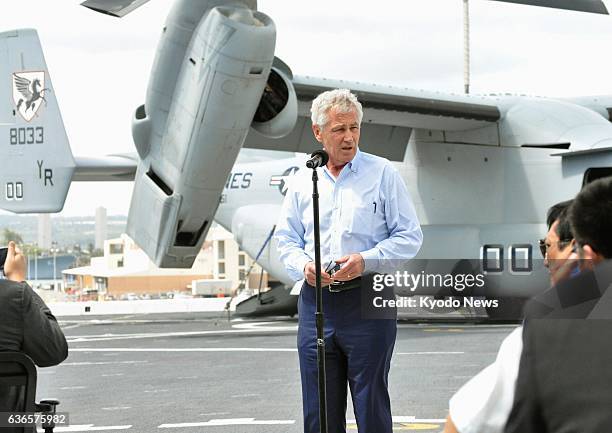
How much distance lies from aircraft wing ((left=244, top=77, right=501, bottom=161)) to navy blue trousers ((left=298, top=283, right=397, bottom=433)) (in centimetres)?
1515

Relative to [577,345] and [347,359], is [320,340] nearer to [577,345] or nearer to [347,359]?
[347,359]

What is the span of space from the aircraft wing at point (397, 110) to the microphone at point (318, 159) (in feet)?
49.3

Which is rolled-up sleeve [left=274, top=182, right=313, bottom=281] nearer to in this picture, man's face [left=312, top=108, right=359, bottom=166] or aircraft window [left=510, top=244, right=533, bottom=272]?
man's face [left=312, top=108, right=359, bottom=166]

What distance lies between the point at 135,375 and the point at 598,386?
1060cm

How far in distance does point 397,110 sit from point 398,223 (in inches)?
634

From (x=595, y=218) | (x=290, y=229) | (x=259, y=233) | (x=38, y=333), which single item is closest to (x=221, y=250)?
(x=259, y=233)

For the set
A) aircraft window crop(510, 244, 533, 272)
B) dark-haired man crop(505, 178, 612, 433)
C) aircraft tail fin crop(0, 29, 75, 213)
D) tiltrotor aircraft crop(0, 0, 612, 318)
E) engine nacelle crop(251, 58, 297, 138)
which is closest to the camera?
dark-haired man crop(505, 178, 612, 433)

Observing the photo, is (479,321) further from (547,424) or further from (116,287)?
(116,287)

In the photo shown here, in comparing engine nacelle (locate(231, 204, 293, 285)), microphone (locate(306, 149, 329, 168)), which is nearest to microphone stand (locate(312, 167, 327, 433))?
microphone (locate(306, 149, 329, 168))

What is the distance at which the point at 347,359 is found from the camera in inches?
187

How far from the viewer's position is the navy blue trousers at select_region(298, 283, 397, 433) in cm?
465

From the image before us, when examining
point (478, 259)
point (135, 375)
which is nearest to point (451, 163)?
point (478, 259)

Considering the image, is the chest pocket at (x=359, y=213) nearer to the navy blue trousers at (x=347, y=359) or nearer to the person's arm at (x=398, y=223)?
the person's arm at (x=398, y=223)

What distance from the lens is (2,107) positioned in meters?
20.1
